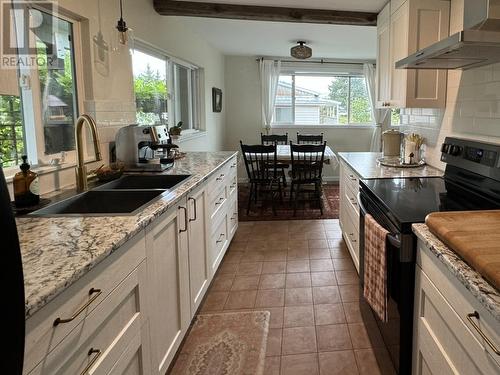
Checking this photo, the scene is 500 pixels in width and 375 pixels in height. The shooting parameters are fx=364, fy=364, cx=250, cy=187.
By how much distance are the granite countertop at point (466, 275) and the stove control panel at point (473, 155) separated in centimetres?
75

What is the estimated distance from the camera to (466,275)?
953 millimetres

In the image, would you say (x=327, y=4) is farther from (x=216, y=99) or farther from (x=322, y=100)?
(x=322, y=100)

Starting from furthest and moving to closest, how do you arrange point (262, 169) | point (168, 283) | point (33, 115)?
point (262, 169) < point (33, 115) < point (168, 283)

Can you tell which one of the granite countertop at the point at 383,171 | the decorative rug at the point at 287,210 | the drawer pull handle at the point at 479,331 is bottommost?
the decorative rug at the point at 287,210

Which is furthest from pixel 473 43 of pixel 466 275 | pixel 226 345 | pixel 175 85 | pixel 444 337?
pixel 175 85

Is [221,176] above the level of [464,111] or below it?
below

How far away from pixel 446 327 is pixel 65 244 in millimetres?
1188

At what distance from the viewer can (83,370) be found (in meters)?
0.96

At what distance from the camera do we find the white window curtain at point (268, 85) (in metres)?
6.35

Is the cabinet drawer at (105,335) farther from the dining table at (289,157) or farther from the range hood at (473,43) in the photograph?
the dining table at (289,157)

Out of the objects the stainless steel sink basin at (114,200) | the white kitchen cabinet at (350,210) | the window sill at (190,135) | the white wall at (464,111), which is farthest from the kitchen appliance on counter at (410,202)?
the window sill at (190,135)

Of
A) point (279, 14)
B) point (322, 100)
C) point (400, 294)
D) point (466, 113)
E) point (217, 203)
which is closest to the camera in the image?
point (400, 294)

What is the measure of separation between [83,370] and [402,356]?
1.20 m

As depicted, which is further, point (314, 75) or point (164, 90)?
point (314, 75)
